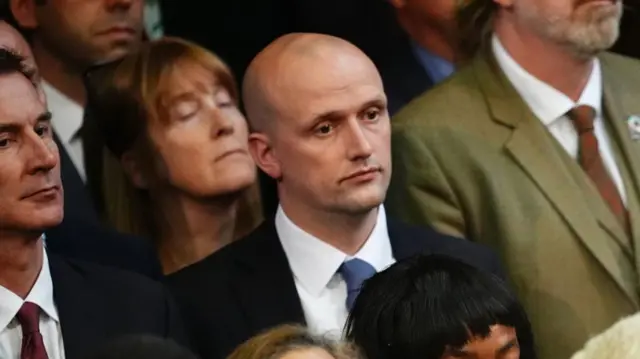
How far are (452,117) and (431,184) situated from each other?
0.12m

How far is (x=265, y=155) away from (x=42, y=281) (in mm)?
360

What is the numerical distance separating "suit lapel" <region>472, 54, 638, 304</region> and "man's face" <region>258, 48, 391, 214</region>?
277 millimetres

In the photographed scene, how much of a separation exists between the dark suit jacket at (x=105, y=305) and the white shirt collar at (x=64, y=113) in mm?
462

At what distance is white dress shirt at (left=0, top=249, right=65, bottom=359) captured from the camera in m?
1.93

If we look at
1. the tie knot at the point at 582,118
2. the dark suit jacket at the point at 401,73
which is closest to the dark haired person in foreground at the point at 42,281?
the tie knot at the point at 582,118

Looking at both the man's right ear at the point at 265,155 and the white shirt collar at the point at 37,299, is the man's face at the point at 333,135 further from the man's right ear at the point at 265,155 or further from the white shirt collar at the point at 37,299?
the white shirt collar at the point at 37,299

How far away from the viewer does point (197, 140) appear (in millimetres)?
2334

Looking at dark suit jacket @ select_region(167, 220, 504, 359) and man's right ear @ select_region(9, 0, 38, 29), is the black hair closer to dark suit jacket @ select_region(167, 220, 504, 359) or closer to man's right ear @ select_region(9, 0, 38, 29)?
dark suit jacket @ select_region(167, 220, 504, 359)

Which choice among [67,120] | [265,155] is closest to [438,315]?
[265,155]

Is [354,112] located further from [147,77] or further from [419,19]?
[419,19]

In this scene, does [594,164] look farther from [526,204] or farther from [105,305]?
[105,305]

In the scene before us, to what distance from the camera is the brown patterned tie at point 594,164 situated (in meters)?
2.33

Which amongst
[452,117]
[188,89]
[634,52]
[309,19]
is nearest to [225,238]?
[188,89]

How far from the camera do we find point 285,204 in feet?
7.07
